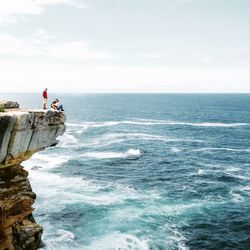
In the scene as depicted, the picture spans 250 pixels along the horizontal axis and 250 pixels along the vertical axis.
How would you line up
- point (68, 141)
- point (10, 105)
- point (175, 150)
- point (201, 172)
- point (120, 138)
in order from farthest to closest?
1. point (120, 138)
2. point (68, 141)
3. point (175, 150)
4. point (201, 172)
5. point (10, 105)

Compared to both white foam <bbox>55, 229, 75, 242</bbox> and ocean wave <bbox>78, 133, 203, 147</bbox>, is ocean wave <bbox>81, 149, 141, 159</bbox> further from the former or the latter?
white foam <bbox>55, 229, 75, 242</bbox>

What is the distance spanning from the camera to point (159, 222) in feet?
148

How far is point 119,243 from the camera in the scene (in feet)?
128

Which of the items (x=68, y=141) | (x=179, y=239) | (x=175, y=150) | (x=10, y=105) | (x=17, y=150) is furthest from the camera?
(x=68, y=141)

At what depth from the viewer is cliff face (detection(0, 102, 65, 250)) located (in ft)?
67.7

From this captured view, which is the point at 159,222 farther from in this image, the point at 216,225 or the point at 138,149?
the point at 138,149

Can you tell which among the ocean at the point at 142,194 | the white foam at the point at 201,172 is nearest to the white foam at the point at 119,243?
the ocean at the point at 142,194

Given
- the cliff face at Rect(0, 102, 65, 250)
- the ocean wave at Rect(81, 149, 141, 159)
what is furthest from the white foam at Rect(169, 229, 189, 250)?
the ocean wave at Rect(81, 149, 141, 159)

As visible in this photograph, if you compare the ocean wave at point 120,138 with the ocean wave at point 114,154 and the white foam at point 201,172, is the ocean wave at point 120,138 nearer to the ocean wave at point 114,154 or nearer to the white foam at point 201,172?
the ocean wave at point 114,154

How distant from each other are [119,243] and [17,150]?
2084 cm

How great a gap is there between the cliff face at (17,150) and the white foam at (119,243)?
1154 centimetres

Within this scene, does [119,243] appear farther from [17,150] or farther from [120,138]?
[120,138]

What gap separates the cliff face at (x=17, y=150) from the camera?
20648 millimetres

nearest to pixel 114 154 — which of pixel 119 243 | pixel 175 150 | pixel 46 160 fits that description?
pixel 46 160
